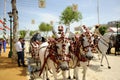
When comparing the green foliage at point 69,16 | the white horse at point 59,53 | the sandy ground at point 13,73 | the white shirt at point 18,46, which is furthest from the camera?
the green foliage at point 69,16

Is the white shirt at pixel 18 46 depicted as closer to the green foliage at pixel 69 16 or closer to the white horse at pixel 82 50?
the white horse at pixel 82 50

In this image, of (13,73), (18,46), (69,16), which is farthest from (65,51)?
(69,16)

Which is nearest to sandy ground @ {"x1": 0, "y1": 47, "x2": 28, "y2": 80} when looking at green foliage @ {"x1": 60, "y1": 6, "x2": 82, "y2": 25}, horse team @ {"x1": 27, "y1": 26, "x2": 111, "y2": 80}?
horse team @ {"x1": 27, "y1": 26, "x2": 111, "y2": 80}

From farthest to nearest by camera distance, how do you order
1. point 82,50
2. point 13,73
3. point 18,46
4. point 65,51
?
point 18,46 < point 13,73 < point 82,50 < point 65,51

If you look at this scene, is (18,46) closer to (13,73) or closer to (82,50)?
(13,73)

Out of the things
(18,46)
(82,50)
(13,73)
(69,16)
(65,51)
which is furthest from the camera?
(69,16)

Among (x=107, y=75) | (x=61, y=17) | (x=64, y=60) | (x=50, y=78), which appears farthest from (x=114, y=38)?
(x=61, y=17)

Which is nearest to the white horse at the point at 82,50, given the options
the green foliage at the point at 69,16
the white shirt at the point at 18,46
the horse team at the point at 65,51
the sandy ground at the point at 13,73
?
the horse team at the point at 65,51

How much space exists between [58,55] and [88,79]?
4074 mm

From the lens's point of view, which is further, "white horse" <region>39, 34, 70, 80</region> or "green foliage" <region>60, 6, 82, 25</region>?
"green foliage" <region>60, 6, 82, 25</region>

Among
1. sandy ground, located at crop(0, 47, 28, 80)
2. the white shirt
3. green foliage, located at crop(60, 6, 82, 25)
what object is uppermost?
green foliage, located at crop(60, 6, 82, 25)

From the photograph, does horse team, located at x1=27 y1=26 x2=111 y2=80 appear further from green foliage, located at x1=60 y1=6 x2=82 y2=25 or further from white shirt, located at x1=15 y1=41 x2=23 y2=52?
green foliage, located at x1=60 y1=6 x2=82 y2=25

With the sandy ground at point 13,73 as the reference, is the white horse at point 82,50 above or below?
above

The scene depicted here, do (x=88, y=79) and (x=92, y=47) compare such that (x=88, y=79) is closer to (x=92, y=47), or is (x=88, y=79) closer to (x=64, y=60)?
(x=92, y=47)
